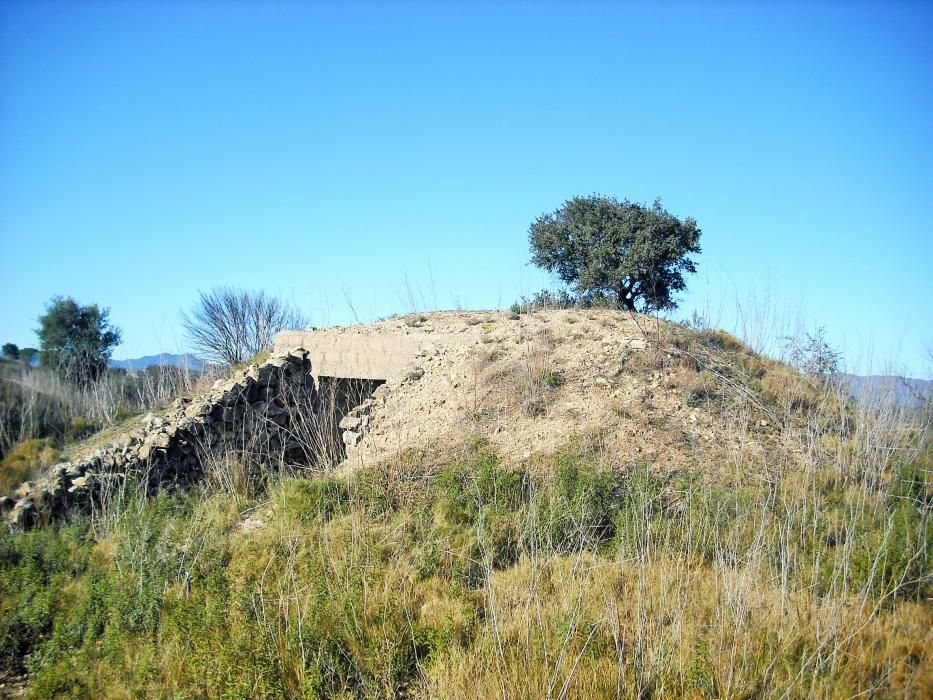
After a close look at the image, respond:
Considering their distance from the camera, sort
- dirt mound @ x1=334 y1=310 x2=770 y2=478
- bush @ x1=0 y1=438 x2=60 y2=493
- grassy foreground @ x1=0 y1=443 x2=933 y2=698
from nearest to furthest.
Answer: grassy foreground @ x1=0 y1=443 x2=933 y2=698 < dirt mound @ x1=334 y1=310 x2=770 y2=478 < bush @ x1=0 y1=438 x2=60 y2=493

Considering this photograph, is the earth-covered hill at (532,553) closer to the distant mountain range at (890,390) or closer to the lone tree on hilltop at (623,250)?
Result: the distant mountain range at (890,390)

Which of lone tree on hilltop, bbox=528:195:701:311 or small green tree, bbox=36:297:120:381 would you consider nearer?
lone tree on hilltop, bbox=528:195:701:311

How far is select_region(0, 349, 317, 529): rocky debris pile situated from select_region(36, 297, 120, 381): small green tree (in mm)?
18459

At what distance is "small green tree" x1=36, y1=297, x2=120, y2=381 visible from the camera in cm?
2631

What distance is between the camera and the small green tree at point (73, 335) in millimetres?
26312

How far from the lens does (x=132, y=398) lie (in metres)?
20.0

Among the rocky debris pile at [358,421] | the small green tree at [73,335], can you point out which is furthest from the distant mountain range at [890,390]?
the small green tree at [73,335]

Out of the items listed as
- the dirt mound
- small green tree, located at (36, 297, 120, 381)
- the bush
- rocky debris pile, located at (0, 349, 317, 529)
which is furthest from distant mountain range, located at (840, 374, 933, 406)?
small green tree, located at (36, 297, 120, 381)

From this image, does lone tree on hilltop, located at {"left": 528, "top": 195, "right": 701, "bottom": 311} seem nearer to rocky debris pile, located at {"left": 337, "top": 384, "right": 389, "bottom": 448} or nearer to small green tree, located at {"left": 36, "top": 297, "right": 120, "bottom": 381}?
rocky debris pile, located at {"left": 337, "top": 384, "right": 389, "bottom": 448}

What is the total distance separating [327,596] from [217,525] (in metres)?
2.66

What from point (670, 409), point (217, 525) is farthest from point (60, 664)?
point (670, 409)

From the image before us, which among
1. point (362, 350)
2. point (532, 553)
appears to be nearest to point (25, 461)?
point (362, 350)

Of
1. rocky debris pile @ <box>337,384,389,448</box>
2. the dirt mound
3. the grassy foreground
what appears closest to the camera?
the grassy foreground

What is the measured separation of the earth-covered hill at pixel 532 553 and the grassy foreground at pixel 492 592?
0.02m
